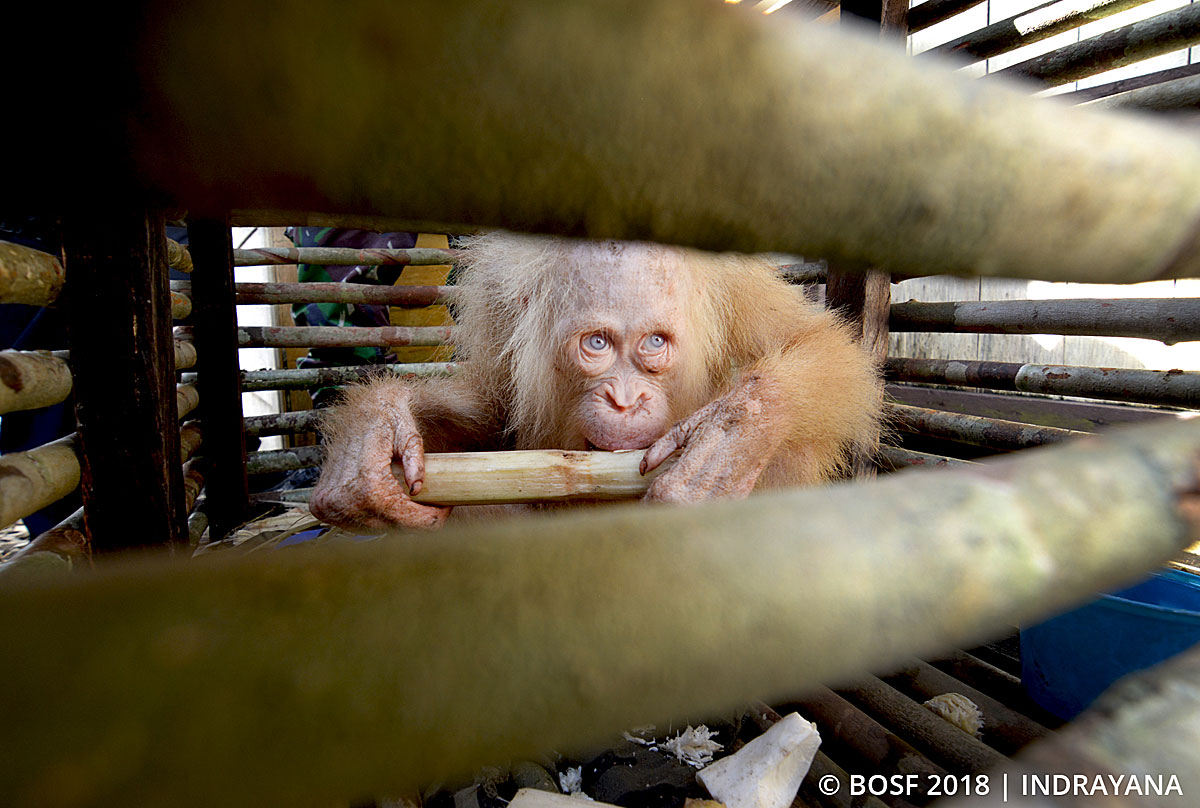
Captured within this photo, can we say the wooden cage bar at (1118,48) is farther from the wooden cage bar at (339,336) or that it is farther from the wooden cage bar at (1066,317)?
the wooden cage bar at (339,336)

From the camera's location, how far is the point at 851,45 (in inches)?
15.4

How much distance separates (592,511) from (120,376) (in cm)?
169

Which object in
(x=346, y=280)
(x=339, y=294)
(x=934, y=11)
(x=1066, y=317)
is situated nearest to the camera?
(x=1066, y=317)

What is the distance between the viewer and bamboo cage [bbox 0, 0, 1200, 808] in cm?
27

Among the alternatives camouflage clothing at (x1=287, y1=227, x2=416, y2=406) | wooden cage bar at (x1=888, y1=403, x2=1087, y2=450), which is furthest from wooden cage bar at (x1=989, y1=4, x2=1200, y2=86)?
camouflage clothing at (x1=287, y1=227, x2=416, y2=406)

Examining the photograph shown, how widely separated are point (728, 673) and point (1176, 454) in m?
0.41

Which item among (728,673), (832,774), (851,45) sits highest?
(851,45)

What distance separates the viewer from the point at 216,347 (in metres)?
3.04

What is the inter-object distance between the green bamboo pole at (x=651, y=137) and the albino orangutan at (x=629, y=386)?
A: 1.12m

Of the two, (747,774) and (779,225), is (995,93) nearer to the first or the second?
(779,225)

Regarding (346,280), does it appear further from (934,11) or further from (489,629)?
(489,629)

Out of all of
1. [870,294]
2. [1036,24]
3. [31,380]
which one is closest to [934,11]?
[1036,24]

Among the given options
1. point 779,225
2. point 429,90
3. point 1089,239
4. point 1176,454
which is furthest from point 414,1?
point 1176,454

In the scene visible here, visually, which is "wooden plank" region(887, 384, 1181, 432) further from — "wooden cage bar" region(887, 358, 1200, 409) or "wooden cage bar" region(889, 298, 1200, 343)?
"wooden cage bar" region(889, 298, 1200, 343)
